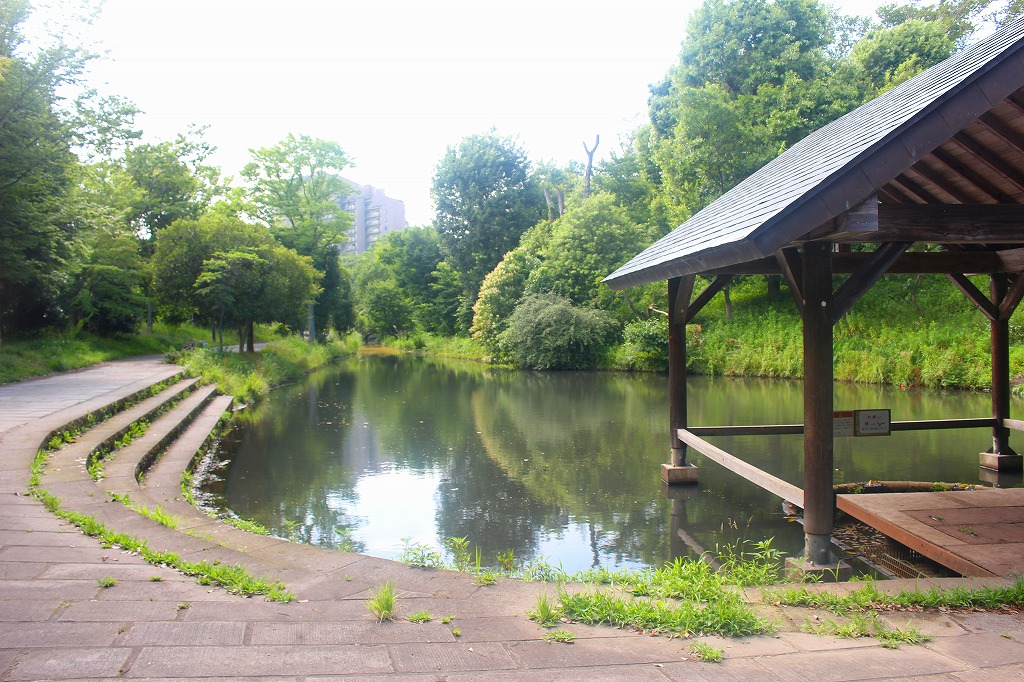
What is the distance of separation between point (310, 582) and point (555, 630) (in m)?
1.34

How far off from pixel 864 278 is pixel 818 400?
866 mm

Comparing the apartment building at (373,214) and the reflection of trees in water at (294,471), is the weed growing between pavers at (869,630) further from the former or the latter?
the apartment building at (373,214)

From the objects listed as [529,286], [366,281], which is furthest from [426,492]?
[366,281]

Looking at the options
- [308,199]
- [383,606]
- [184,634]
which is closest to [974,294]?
[383,606]

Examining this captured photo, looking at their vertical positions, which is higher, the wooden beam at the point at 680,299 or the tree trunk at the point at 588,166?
the tree trunk at the point at 588,166

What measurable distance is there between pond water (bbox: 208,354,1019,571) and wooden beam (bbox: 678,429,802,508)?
53 centimetres

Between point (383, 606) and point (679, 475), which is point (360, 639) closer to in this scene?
point (383, 606)

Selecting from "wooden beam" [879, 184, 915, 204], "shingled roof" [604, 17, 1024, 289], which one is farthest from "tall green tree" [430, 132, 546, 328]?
"shingled roof" [604, 17, 1024, 289]

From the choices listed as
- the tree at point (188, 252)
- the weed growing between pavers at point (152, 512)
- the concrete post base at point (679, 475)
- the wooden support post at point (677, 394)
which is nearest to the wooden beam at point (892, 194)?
the wooden support post at point (677, 394)

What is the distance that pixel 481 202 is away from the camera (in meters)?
40.5

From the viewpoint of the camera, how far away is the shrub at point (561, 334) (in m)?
25.6

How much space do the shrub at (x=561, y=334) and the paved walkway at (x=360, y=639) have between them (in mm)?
21970

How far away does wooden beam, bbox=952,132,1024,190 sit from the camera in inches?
217

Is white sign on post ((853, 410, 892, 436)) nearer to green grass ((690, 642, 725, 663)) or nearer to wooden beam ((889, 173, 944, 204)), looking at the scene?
wooden beam ((889, 173, 944, 204))
